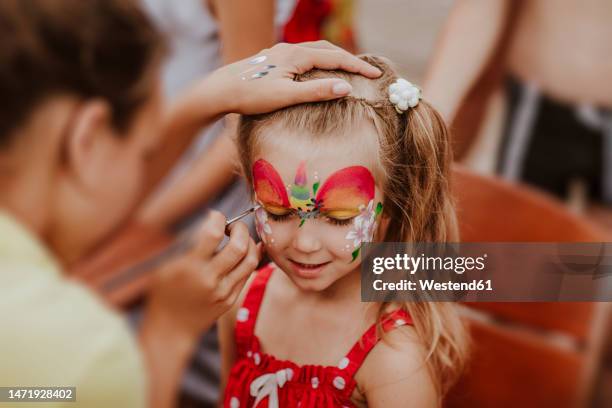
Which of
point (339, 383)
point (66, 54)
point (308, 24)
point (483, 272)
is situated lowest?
point (339, 383)

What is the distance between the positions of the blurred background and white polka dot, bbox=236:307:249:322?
0.05m

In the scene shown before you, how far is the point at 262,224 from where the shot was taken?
2.19ft

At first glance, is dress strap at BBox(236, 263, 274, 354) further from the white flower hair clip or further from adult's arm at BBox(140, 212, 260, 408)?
the white flower hair clip

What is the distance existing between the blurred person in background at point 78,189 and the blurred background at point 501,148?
0.10 feet

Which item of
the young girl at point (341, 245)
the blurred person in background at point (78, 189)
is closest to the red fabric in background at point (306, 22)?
the young girl at point (341, 245)

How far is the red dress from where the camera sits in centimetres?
70

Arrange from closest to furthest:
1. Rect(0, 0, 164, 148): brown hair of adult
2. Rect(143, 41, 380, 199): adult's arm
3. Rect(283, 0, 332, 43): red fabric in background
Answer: Rect(0, 0, 164, 148): brown hair of adult
Rect(143, 41, 380, 199): adult's arm
Rect(283, 0, 332, 43): red fabric in background

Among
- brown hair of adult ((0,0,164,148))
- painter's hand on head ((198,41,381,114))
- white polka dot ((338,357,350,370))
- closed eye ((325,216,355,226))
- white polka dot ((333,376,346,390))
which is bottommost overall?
white polka dot ((333,376,346,390))

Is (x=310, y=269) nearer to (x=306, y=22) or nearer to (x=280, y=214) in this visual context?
(x=280, y=214)

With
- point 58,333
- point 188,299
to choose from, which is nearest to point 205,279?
point 188,299

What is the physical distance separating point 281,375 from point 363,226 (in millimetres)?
179

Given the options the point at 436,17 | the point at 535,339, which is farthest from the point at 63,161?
the point at 436,17

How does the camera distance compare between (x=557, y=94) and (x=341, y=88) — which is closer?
(x=341, y=88)

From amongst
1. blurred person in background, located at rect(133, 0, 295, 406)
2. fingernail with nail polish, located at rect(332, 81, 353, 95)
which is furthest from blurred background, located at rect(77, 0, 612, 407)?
fingernail with nail polish, located at rect(332, 81, 353, 95)
